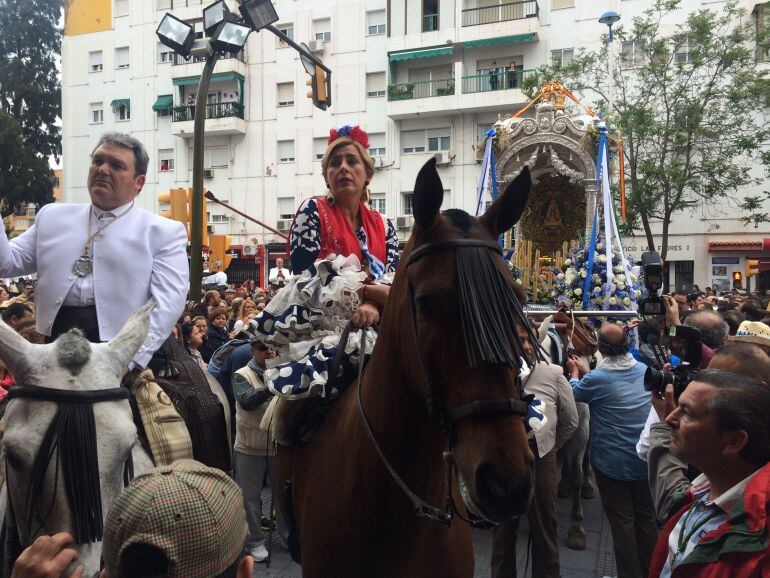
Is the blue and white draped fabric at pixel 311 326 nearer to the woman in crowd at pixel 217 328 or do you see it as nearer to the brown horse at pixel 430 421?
the brown horse at pixel 430 421

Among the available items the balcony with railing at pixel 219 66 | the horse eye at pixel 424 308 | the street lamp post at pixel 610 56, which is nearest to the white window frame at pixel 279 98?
the balcony with railing at pixel 219 66

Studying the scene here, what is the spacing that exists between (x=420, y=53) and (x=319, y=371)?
27.6 m

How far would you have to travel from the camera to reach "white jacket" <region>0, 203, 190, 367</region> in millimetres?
3031

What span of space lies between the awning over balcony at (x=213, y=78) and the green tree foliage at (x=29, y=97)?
817cm

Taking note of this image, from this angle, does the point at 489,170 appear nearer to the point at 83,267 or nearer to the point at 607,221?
the point at 607,221

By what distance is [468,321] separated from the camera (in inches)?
73.3

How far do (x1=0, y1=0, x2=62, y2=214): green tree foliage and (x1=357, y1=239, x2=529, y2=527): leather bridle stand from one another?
110ft

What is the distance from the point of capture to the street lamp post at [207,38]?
914 centimetres

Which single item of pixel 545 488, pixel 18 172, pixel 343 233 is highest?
pixel 18 172

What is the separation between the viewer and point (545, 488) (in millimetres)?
5062

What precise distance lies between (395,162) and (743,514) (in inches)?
1081

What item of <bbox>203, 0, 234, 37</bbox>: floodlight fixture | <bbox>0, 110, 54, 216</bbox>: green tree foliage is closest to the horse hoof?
<bbox>203, 0, 234, 37</bbox>: floodlight fixture

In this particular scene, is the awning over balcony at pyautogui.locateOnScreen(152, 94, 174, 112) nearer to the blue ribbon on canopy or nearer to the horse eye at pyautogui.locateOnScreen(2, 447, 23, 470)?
the blue ribbon on canopy

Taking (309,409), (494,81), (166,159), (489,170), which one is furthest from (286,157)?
(309,409)
